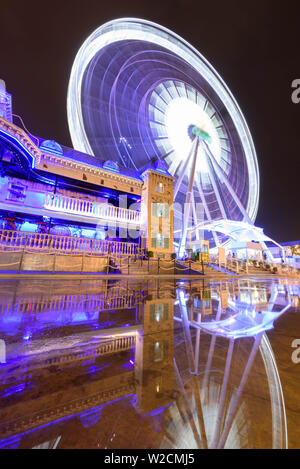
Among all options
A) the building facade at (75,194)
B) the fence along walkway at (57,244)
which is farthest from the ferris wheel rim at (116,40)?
the fence along walkway at (57,244)

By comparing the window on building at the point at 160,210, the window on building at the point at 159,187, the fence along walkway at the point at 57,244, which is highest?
the window on building at the point at 159,187

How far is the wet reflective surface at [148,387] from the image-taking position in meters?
0.83

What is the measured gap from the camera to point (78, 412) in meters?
0.94

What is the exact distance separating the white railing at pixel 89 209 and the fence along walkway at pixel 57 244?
232 centimetres

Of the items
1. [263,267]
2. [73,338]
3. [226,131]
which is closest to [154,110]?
[226,131]

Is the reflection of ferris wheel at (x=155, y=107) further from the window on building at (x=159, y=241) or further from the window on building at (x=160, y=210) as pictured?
the window on building at (x=159, y=241)

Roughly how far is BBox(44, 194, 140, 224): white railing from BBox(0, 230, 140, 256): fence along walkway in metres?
2.32

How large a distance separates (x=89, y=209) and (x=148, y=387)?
14.6 meters

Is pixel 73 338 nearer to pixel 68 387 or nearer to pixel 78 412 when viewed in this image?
pixel 68 387

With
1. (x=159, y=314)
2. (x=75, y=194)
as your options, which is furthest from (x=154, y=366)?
(x=75, y=194)

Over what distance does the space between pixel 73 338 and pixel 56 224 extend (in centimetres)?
1508

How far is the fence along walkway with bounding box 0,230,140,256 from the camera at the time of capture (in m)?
9.79

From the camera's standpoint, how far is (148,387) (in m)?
1.16

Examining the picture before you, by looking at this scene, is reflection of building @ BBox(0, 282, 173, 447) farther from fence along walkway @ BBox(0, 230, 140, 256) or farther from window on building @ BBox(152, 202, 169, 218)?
window on building @ BBox(152, 202, 169, 218)
